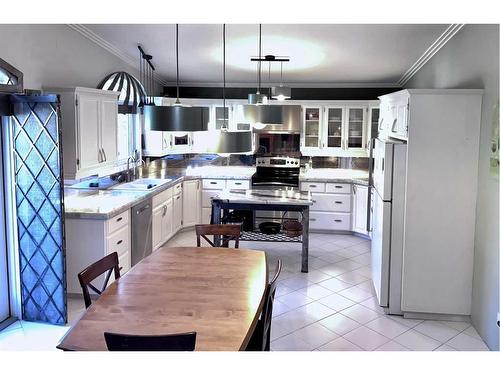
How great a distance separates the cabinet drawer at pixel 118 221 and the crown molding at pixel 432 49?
3.39m

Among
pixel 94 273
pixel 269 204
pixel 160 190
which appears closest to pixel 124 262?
pixel 160 190

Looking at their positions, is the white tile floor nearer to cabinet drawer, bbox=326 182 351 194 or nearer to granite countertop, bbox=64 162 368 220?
granite countertop, bbox=64 162 368 220

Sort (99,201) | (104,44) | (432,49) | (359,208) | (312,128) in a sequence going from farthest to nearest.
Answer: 1. (312,128)
2. (359,208)
3. (104,44)
4. (432,49)
5. (99,201)

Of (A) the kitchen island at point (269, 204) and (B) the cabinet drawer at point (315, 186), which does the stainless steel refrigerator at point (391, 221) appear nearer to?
(A) the kitchen island at point (269, 204)

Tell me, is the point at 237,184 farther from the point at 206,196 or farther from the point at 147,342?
the point at 147,342

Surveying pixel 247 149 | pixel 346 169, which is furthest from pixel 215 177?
pixel 247 149

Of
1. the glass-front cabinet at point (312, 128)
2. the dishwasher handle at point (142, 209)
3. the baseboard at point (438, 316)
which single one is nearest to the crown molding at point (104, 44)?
the dishwasher handle at point (142, 209)

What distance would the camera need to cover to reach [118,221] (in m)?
4.43

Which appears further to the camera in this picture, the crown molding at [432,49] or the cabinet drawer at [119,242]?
the cabinet drawer at [119,242]

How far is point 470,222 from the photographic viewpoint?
3.88m

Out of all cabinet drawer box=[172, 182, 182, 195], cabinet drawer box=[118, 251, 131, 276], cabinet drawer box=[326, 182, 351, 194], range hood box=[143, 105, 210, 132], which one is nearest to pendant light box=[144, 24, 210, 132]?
range hood box=[143, 105, 210, 132]

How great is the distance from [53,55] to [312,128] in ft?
14.1

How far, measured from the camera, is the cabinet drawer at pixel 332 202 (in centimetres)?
698
